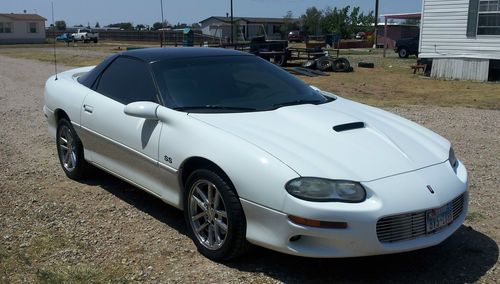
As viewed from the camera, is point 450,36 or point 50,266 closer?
point 50,266

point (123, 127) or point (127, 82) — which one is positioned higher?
point (127, 82)

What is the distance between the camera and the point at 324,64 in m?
21.5

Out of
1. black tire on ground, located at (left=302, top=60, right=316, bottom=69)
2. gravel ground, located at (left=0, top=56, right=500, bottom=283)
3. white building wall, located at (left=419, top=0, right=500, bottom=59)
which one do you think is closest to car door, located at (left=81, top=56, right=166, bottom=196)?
gravel ground, located at (left=0, top=56, right=500, bottom=283)

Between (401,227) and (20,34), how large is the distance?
3010 inches

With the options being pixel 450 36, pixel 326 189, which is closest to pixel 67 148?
pixel 326 189

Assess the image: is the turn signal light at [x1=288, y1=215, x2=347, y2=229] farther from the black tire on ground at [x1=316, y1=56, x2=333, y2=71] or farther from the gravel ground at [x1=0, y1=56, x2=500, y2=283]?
the black tire on ground at [x1=316, y1=56, x2=333, y2=71]

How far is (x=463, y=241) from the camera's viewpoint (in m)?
4.09

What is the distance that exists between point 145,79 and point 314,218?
2.18 metres

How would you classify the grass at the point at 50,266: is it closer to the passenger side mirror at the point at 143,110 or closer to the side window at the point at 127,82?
the passenger side mirror at the point at 143,110

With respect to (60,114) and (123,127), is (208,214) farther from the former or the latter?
(60,114)

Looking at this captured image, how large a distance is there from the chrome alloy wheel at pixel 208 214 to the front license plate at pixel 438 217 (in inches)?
51.2

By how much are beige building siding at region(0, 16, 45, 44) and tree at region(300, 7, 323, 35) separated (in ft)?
123

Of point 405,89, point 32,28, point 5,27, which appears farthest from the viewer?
point 32,28

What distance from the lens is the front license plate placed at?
11.1 ft
